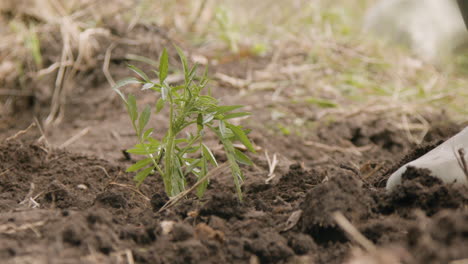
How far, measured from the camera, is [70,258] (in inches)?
48.4

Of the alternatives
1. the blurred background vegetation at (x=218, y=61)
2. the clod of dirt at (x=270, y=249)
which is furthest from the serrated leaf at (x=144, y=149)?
the blurred background vegetation at (x=218, y=61)

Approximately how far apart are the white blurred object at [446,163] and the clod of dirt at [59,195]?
Result: 125 cm

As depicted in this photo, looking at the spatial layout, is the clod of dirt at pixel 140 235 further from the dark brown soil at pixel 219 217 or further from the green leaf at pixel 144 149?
the green leaf at pixel 144 149

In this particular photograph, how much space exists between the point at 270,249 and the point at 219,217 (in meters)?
0.29

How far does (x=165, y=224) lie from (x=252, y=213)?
12.5 inches

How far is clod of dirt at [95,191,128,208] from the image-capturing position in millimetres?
1752

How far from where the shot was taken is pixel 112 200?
176cm

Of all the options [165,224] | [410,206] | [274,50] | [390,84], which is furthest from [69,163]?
[390,84]

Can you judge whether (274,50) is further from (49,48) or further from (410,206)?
(410,206)

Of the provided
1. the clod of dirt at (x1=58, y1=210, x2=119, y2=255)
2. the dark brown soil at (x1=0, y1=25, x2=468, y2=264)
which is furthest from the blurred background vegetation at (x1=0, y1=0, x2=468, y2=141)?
the clod of dirt at (x1=58, y1=210, x2=119, y2=255)

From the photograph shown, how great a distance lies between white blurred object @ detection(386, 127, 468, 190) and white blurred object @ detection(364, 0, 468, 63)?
4.38 metres

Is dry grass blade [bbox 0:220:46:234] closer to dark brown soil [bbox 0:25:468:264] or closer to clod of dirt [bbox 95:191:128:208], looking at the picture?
dark brown soil [bbox 0:25:468:264]

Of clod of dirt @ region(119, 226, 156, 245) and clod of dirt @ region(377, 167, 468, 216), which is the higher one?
clod of dirt @ region(377, 167, 468, 216)

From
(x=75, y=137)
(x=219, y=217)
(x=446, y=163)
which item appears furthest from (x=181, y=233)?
(x=75, y=137)
